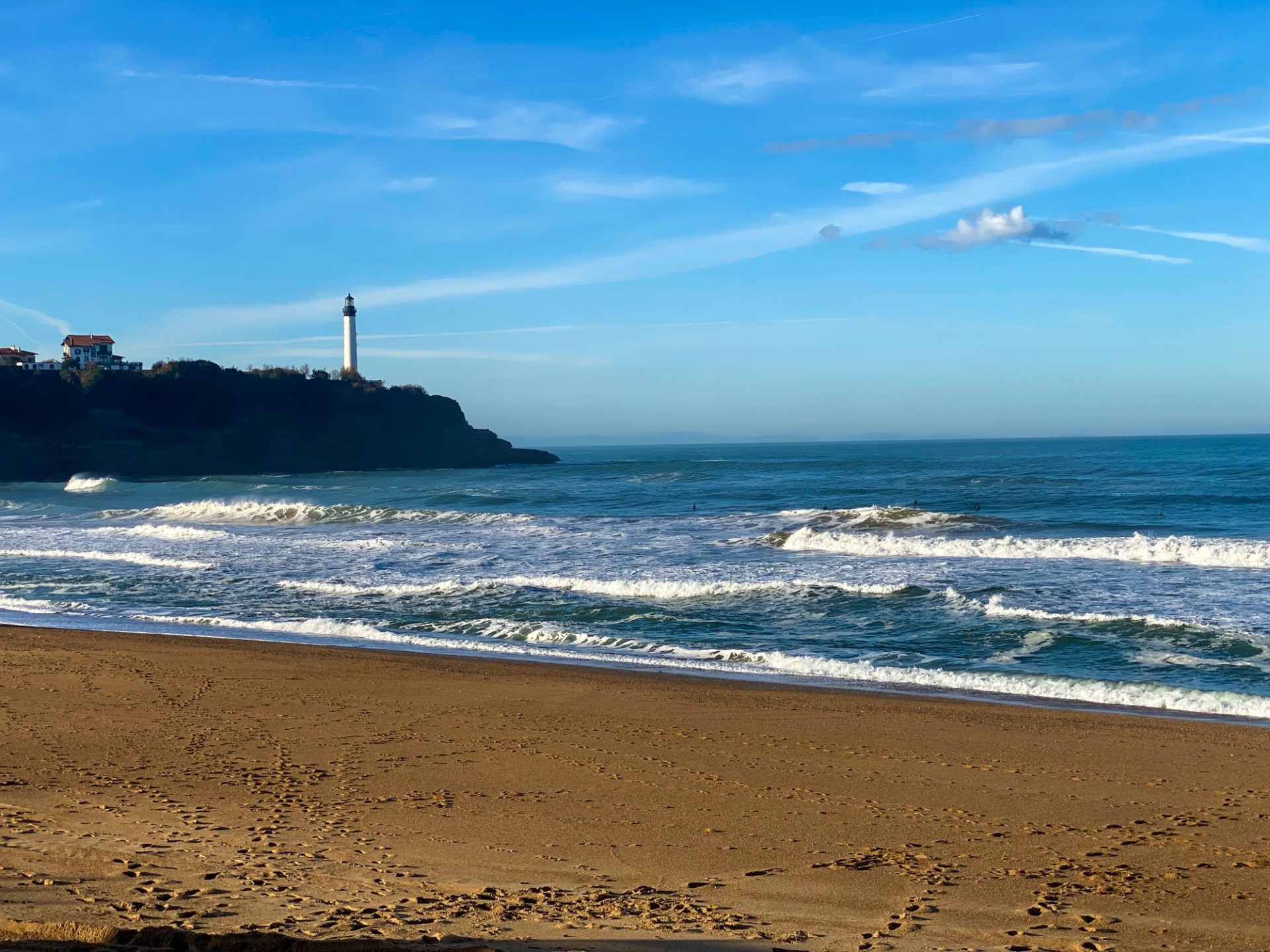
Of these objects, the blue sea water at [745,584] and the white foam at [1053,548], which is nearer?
the blue sea water at [745,584]

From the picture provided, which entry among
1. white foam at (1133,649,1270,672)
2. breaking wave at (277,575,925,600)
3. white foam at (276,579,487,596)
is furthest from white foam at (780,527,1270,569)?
white foam at (276,579,487,596)

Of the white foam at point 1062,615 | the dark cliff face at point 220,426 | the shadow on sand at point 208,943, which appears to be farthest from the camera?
the dark cliff face at point 220,426

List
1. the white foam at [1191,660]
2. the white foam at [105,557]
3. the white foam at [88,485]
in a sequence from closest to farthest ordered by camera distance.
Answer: the white foam at [1191,660]
the white foam at [105,557]
the white foam at [88,485]

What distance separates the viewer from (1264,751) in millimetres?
7980

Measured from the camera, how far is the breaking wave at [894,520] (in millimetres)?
28641

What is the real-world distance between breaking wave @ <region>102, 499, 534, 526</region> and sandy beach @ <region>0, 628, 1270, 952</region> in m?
22.6

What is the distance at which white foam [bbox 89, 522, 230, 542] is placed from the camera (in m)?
28.4

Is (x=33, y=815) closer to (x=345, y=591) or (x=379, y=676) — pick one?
(x=379, y=676)

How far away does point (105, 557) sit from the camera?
23859 millimetres

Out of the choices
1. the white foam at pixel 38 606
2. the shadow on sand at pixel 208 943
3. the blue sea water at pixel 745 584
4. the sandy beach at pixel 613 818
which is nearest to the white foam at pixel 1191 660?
the blue sea water at pixel 745 584

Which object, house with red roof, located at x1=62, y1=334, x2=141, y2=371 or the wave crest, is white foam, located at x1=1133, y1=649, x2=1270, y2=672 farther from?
house with red roof, located at x1=62, y1=334, x2=141, y2=371

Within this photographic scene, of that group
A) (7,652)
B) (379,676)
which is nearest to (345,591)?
Result: (7,652)

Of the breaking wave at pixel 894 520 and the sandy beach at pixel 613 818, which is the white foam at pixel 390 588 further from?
the breaking wave at pixel 894 520

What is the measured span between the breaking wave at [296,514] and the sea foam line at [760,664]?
55.7 ft
